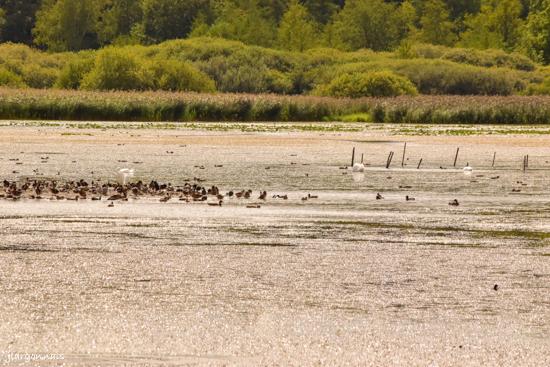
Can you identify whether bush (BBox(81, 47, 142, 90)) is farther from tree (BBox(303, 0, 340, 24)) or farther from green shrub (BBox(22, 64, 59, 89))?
tree (BBox(303, 0, 340, 24))

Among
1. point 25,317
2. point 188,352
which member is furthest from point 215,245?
point 188,352

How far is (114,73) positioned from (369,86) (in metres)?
15.5

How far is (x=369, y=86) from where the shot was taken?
8525 centimetres

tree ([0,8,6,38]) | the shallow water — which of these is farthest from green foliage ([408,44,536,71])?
the shallow water

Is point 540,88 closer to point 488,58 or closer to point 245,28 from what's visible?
point 488,58

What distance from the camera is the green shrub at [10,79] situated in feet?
301

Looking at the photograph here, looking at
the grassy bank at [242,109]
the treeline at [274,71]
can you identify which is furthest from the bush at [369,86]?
the grassy bank at [242,109]

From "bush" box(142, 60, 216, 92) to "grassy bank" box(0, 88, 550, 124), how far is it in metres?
14.5

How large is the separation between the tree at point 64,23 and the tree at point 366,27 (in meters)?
23.2

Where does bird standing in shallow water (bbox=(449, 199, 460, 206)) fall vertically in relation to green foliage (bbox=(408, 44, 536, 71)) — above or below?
above

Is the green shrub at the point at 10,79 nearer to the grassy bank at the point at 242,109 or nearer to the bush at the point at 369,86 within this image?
the bush at the point at 369,86

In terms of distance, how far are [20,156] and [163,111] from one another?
3301 cm

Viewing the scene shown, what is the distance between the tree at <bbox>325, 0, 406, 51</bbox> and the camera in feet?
420

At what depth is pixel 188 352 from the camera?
10.4 m
